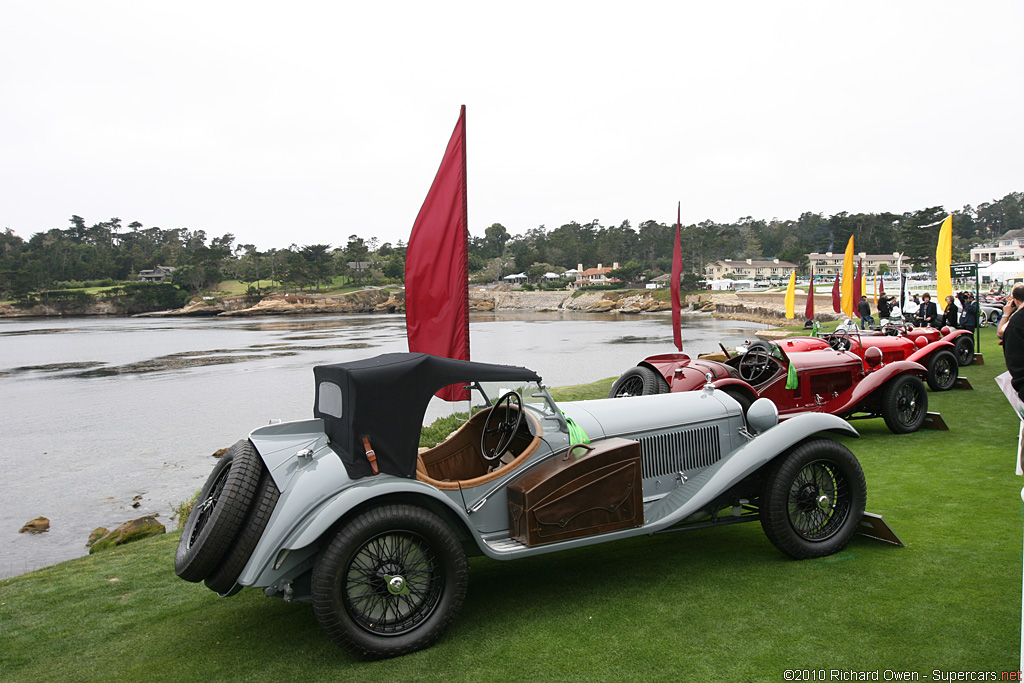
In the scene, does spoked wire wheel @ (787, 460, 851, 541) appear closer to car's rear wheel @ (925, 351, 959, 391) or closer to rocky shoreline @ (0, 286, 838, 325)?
car's rear wheel @ (925, 351, 959, 391)

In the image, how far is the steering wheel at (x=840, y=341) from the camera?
33.2 feet

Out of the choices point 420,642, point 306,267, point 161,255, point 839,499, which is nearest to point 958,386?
point 839,499

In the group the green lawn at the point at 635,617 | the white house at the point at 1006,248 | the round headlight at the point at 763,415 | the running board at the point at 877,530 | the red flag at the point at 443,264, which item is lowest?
the green lawn at the point at 635,617

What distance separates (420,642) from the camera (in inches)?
144

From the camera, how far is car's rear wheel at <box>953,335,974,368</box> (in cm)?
1498

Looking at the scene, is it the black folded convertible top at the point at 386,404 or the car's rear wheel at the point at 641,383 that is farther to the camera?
the car's rear wheel at the point at 641,383

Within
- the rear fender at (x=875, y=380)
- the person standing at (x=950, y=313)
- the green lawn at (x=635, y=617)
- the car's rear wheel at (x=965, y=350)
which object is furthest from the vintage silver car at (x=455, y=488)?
the person standing at (x=950, y=313)

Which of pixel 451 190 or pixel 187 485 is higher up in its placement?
pixel 451 190

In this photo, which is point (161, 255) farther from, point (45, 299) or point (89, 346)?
point (89, 346)

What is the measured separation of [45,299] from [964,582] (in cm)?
11568

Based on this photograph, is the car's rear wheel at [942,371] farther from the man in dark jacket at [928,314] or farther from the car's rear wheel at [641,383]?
the man in dark jacket at [928,314]

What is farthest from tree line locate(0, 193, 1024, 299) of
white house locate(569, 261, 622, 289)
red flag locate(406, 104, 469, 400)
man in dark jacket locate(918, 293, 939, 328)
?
red flag locate(406, 104, 469, 400)

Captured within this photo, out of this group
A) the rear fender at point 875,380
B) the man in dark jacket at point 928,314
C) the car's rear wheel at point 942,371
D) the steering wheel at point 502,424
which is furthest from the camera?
the man in dark jacket at point 928,314

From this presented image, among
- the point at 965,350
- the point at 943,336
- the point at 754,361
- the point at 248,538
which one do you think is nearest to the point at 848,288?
the point at 965,350
